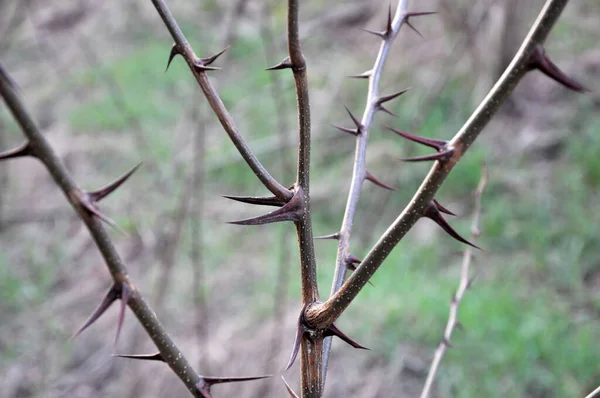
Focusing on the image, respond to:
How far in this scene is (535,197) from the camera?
3.17 meters

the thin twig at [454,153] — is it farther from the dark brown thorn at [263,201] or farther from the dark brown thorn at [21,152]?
the dark brown thorn at [21,152]

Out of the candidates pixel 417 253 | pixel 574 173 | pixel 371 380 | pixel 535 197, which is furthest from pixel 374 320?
pixel 574 173

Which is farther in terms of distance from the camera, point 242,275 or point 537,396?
point 242,275

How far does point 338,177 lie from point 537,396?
180 centimetres

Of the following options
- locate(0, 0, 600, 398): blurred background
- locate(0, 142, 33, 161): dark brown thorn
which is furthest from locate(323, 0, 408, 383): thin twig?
locate(0, 0, 600, 398): blurred background

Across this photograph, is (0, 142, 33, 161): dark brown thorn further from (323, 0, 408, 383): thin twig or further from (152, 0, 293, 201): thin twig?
(323, 0, 408, 383): thin twig

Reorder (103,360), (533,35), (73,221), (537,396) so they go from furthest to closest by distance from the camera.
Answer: (73,221)
(103,360)
(537,396)
(533,35)

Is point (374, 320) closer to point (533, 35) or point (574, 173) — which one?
point (574, 173)

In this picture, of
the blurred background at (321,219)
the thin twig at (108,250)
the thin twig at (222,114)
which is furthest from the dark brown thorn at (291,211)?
the blurred background at (321,219)

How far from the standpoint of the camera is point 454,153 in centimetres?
51

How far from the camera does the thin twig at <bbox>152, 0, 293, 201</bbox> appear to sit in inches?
22.7

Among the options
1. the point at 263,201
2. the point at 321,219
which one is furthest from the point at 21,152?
the point at 321,219

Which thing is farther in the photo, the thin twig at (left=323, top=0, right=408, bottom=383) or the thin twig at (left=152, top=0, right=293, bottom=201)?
the thin twig at (left=323, top=0, right=408, bottom=383)

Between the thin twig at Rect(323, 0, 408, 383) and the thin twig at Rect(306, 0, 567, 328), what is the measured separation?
0.28 ft
